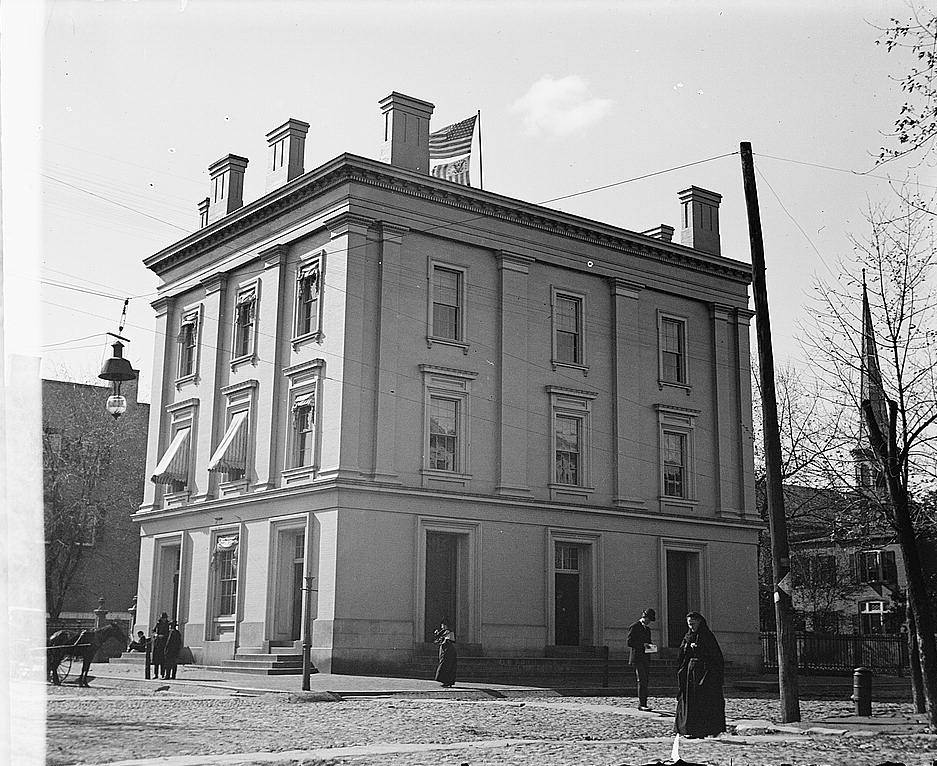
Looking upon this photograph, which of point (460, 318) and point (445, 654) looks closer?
point (445, 654)

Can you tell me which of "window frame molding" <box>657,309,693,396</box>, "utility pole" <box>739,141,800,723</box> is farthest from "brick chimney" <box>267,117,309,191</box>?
"utility pole" <box>739,141,800,723</box>

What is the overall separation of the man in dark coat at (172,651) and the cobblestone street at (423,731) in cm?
13

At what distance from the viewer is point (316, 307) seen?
30.0 feet

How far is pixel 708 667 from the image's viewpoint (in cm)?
816

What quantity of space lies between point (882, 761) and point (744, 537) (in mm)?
2015

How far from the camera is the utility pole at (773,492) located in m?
8.78

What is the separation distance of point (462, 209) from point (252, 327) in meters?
2.24

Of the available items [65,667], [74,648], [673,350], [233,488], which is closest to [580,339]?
[673,350]

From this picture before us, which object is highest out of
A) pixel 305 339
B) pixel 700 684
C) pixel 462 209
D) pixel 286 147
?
pixel 462 209

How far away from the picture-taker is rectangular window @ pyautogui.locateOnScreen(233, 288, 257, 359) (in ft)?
29.2

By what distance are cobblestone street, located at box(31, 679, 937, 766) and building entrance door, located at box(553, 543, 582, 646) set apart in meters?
0.57

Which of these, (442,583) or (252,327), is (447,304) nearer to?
(252,327)

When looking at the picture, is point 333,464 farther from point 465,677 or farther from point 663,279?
point 663,279

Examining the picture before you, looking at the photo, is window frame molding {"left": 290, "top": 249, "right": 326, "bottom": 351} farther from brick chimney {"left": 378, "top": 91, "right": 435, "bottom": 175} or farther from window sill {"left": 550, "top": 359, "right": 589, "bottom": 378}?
window sill {"left": 550, "top": 359, "right": 589, "bottom": 378}
